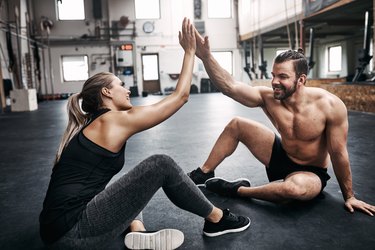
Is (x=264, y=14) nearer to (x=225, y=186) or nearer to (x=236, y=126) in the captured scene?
(x=236, y=126)

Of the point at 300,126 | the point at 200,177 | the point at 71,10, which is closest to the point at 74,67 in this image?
the point at 71,10

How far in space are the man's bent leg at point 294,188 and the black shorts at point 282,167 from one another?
0.19 feet

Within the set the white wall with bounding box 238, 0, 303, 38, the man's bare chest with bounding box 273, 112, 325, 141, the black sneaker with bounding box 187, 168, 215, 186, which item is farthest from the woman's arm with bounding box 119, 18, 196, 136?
the white wall with bounding box 238, 0, 303, 38

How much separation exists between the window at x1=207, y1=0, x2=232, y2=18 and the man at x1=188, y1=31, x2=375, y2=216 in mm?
15642

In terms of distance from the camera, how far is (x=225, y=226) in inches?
66.5

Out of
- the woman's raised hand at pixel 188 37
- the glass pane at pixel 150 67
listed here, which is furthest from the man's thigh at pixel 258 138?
the glass pane at pixel 150 67

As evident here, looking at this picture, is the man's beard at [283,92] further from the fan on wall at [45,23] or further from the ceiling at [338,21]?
the fan on wall at [45,23]

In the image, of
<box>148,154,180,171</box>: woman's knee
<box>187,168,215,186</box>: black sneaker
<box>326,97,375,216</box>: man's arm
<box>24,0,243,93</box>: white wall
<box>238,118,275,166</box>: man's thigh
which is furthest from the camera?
<box>24,0,243,93</box>: white wall

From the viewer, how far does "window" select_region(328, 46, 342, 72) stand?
1698cm

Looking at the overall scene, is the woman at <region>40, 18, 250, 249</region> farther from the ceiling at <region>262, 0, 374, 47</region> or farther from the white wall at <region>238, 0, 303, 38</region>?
the white wall at <region>238, 0, 303, 38</region>

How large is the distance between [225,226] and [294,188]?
487mm

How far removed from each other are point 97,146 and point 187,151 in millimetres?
2400

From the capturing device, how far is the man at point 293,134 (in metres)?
1.89

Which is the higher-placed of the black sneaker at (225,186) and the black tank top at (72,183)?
the black tank top at (72,183)
